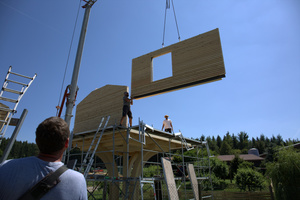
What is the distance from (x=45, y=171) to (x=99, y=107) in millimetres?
9957

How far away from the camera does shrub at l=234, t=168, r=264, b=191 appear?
77.3 ft

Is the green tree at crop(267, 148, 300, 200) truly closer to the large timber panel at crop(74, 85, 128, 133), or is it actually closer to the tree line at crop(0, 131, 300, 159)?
the large timber panel at crop(74, 85, 128, 133)

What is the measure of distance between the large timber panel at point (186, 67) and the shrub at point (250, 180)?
2119 centimetres

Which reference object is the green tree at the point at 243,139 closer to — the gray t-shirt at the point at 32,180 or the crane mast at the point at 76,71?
the crane mast at the point at 76,71

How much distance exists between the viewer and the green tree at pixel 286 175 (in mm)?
13555

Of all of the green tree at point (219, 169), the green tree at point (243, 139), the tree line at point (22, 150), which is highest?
the green tree at point (243, 139)

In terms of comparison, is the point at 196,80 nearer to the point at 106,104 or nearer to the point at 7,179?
the point at 106,104

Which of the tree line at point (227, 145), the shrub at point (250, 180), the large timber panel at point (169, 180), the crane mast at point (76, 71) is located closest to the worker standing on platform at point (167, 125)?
the large timber panel at point (169, 180)

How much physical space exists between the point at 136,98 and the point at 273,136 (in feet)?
376

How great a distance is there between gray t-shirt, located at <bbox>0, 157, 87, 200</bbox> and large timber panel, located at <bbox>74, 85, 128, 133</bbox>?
297 inches

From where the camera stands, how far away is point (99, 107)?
11.1 meters

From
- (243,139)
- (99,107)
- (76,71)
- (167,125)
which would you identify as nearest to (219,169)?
(167,125)

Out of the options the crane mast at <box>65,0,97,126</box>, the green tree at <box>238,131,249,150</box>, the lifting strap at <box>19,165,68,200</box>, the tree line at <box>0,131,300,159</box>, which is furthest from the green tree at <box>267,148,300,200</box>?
the green tree at <box>238,131,249,150</box>

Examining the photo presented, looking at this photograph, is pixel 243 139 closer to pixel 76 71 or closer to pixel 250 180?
pixel 250 180
